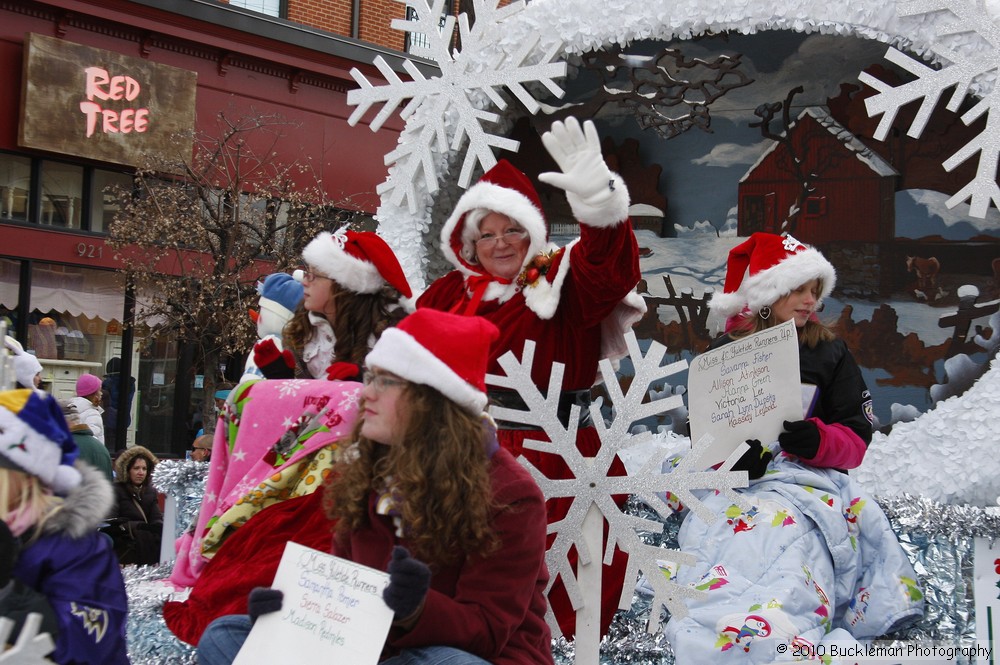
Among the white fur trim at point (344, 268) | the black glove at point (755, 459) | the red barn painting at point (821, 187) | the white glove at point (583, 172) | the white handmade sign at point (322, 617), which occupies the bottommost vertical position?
the white handmade sign at point (322, 617)

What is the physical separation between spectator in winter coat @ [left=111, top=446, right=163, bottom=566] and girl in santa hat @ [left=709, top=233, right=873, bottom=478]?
3312mm

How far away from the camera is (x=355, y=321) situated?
11.4 feet

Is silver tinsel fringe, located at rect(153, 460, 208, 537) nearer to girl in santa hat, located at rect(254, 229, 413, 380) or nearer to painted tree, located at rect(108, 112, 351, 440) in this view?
girl in santa hat, located at rect(254, 229, 413, 380)

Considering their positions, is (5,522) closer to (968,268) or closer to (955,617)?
(955,617)

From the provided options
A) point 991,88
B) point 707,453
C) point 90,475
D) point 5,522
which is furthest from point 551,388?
point 991,88

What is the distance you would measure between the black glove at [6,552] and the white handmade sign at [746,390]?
79.7 inches

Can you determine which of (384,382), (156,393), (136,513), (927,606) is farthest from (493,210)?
(156,393)

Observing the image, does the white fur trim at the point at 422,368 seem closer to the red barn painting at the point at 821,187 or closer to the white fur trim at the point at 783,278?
the white fur trim at the point at 783,278

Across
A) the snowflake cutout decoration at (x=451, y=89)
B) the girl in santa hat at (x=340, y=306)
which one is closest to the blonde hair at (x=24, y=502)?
the girl in santa hat at (x=340, y=306)

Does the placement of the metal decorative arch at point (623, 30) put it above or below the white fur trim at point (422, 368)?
above

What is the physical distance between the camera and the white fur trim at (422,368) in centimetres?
244

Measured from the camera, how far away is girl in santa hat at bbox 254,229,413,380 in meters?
3.47

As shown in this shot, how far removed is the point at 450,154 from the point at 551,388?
223 centimetres

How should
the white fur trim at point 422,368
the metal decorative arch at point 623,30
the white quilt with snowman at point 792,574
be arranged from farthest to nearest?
the metal decorative arch at point 623,30 < the white quilt with snowman at point 792,574 < the white fur trim at point 422,368
